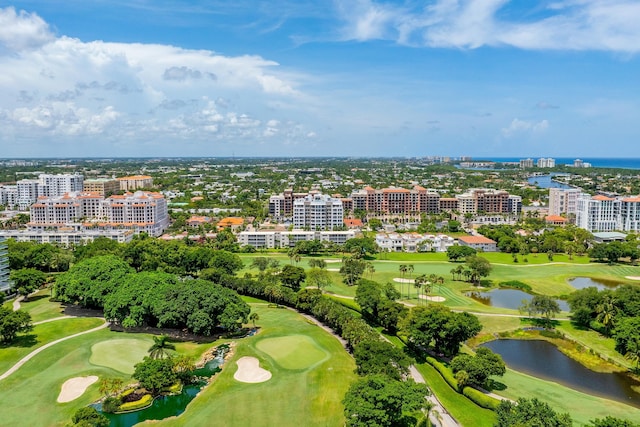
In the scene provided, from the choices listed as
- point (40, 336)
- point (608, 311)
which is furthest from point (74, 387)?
point (608, 311)

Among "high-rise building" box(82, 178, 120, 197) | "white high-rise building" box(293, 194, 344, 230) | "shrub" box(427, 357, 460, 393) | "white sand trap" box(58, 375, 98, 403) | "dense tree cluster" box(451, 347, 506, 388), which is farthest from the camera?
"high-rise building" box(82, 178, 120, 197)

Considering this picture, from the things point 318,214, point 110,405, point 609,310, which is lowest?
point 110,405

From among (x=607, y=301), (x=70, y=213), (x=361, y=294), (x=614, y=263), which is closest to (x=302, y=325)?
(x=361, y=294)

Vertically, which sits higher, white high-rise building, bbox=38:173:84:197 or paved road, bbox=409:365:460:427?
white high-rise building, bbox=38:173:84:197

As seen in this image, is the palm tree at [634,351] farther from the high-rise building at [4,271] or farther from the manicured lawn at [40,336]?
the high-rise building at [4,271]

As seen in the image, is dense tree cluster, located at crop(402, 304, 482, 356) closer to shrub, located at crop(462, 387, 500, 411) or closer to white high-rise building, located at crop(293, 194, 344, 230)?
shrub, located at crop(462, 387, 500, 411)

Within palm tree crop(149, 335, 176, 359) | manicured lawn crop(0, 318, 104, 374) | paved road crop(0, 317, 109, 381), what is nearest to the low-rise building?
paved road crop(0, 317, 109, 381)

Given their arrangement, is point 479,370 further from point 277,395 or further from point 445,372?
point 277,395
